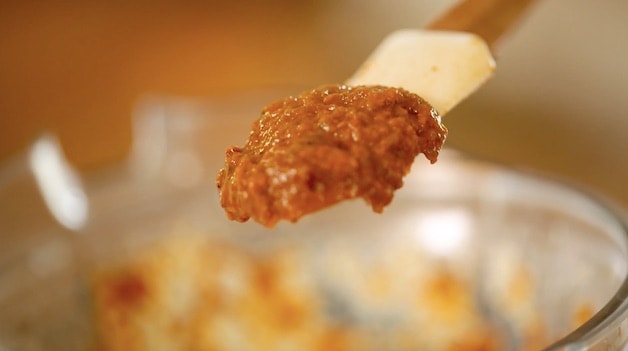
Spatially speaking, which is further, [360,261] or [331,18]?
[331,18]

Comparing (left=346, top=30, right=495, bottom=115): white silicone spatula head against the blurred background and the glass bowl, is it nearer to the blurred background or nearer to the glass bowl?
the glass bowl

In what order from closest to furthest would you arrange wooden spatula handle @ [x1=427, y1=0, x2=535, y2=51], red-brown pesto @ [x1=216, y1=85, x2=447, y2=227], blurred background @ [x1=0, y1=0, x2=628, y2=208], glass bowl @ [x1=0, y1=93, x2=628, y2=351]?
1. red-brown pesto @ [x1=216, y1=85, x2=447, y2=227]
2. wooden spatula handle @ [x1=427, y1=0, x2=535, y2=51]
3. glass bowl @ [x1=0, y1=93, x2=628, y2=351]
4. blurred background @ [x1=0, y1=0, x2=628, y2=208]

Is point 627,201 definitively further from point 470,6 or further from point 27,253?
point 27,253

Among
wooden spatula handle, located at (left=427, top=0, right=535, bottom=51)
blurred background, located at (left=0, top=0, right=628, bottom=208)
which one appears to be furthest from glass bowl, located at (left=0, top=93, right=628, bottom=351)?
blurred background, located at (left=0, top=0, right=628, bottom=208)

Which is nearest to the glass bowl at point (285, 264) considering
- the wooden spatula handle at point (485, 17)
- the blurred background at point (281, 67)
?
the wooden spatula handle at point (485, 17)

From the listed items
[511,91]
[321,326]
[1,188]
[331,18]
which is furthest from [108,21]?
[321,326]

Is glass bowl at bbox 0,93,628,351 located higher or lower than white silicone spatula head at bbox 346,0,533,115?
lower
